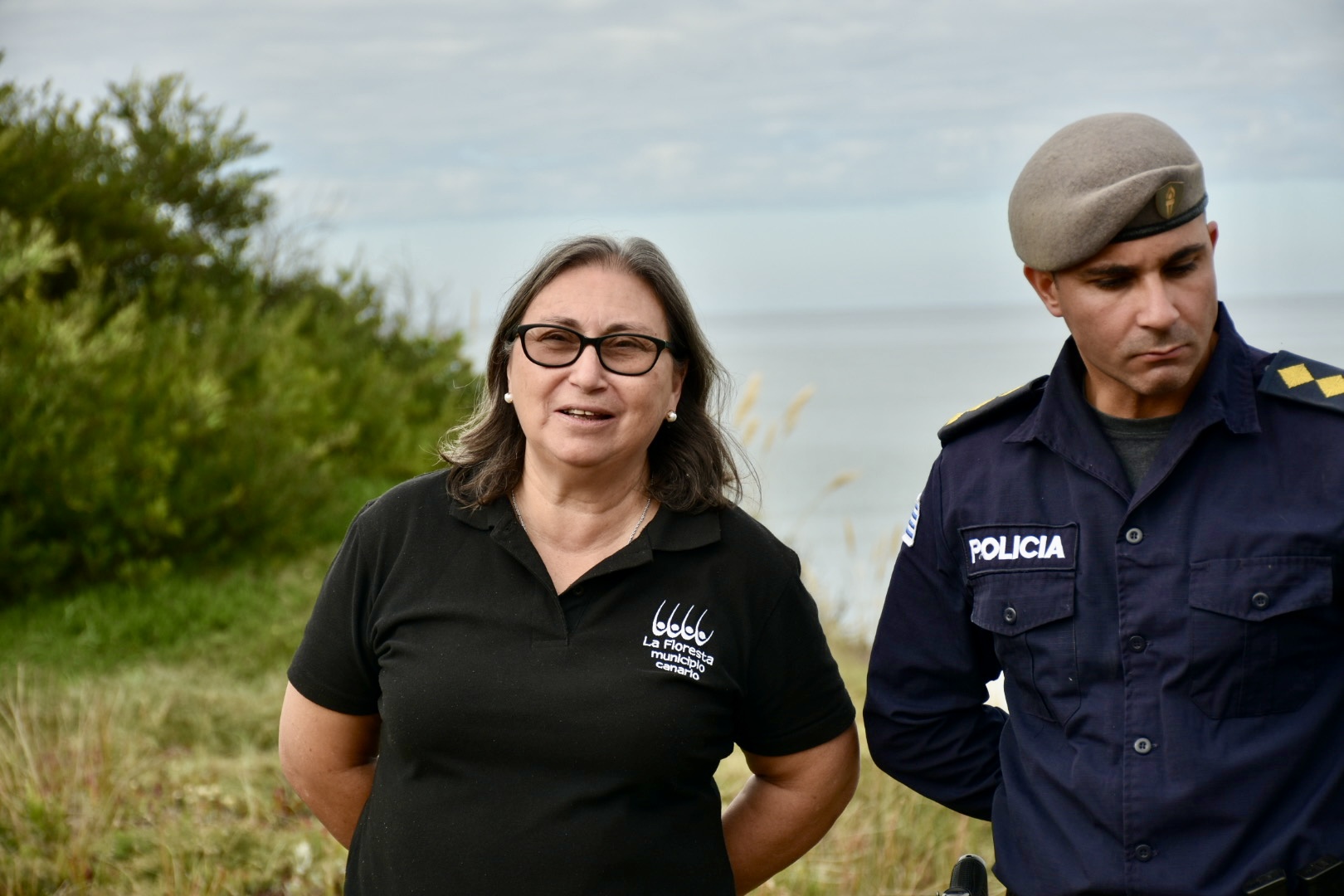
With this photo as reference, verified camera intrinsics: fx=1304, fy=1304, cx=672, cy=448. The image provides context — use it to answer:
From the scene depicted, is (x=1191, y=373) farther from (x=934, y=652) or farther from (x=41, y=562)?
(x=41, y=562)

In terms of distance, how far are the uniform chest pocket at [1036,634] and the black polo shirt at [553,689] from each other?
35cm

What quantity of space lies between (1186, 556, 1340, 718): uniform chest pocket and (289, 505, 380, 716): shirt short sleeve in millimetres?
1433

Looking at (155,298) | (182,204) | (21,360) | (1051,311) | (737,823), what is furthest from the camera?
(182,204)

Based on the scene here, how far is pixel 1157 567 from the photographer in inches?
83.0

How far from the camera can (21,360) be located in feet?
21.2

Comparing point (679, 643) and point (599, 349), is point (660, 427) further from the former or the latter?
point (679, 643)

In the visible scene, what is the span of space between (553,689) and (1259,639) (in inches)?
45.2

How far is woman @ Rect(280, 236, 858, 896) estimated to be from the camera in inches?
88.0

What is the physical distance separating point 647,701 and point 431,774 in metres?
0.40

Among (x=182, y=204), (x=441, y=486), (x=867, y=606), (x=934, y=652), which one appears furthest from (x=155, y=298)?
(x=934, y=652)

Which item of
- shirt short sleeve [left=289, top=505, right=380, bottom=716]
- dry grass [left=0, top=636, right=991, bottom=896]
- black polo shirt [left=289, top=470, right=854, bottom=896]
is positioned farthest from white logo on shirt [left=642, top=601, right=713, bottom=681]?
dry grass [left=0, top=636, right=991, bottom=896]

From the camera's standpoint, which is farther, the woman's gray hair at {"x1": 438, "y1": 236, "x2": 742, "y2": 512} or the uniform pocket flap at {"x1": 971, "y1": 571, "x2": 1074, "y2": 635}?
the woman's gray hair at {"x1": 438, "y1": 236, "x2": 742, "y2": 512}

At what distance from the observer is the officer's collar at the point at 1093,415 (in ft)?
6.93

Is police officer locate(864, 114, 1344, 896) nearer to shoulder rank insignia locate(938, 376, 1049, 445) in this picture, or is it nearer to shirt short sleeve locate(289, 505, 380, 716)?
shoulder rank insignia locate(938, 376, 1049, 445)
